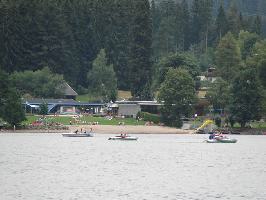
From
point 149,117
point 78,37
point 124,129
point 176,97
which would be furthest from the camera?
point 78,37

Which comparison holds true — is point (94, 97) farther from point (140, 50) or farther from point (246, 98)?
point (246, 98)

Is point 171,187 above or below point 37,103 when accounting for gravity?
below

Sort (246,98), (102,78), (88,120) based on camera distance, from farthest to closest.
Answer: (102,78) → (88,120) → (246,98)

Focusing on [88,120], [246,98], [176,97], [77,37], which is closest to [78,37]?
[77,37]

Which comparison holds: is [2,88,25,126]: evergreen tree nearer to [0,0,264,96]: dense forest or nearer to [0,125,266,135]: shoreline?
[0,125,266,135]: shoreline

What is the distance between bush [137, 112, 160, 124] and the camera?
138875 mm

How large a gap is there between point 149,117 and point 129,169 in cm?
6203

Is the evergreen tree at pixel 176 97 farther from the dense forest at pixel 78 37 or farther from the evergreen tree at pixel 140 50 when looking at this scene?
the dense forest at pixel 78 37

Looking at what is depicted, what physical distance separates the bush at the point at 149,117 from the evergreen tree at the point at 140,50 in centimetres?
2181

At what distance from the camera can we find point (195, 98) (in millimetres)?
137125

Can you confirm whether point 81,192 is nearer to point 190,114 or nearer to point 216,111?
point 190,114

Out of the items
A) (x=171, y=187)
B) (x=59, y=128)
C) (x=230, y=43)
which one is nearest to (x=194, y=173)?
(x=171, y=187)

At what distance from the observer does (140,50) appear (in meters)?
166

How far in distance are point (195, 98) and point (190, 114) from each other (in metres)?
2.68
